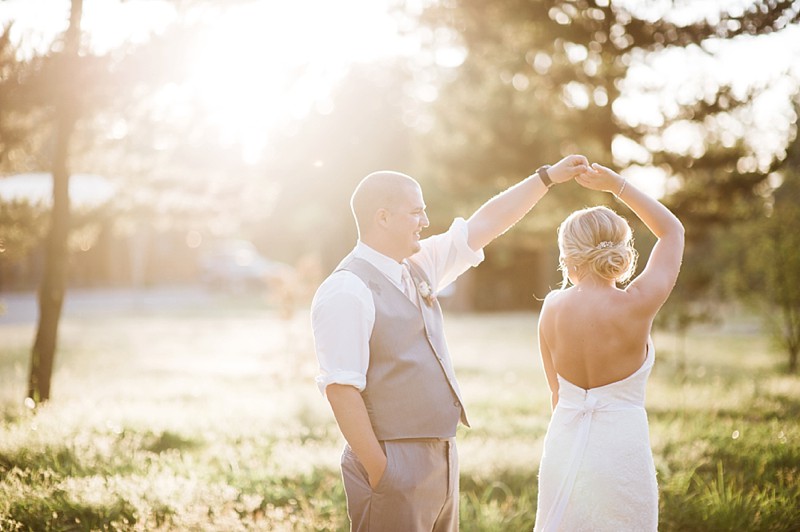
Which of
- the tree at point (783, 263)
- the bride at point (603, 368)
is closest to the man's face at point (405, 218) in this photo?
the bride at point (603, 368)

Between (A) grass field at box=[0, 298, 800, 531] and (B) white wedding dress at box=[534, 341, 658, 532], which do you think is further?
(A) grass field at box=[0, 298, 800, 531]

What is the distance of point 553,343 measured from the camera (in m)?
3.67

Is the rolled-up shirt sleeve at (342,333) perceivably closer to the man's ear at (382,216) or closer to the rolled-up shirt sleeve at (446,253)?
the man's ear at (382,216)

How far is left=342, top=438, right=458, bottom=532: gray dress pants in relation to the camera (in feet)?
10.9

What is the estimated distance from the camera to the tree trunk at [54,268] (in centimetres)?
816

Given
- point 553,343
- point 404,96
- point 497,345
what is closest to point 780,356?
point 497,345

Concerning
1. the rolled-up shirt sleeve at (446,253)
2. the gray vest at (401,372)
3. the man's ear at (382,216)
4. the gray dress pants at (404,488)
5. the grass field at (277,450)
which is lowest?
the grass field at (277,450)

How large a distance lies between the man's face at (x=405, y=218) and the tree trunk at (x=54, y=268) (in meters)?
5.73

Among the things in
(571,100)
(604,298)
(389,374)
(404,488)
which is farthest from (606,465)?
(571,100)

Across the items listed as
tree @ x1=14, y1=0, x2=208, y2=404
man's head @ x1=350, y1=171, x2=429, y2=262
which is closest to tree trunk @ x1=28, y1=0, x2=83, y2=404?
tree @ x1=14, y1=0, x2=208, y2=404

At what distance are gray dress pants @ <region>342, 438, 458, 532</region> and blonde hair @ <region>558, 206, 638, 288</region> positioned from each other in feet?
3.25

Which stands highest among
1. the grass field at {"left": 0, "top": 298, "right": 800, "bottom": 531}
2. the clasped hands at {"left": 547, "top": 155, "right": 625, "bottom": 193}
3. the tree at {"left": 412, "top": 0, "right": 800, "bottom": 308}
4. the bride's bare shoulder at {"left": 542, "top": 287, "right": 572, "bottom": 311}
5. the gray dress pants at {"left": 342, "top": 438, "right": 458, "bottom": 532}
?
the tree at {"left": 412, "top": 0, "right": 800, "bottom": 308}

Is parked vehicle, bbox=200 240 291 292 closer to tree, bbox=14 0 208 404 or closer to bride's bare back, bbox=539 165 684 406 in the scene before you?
tree, bbox=14 0 208 404

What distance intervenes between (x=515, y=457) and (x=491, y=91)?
13863 mm
